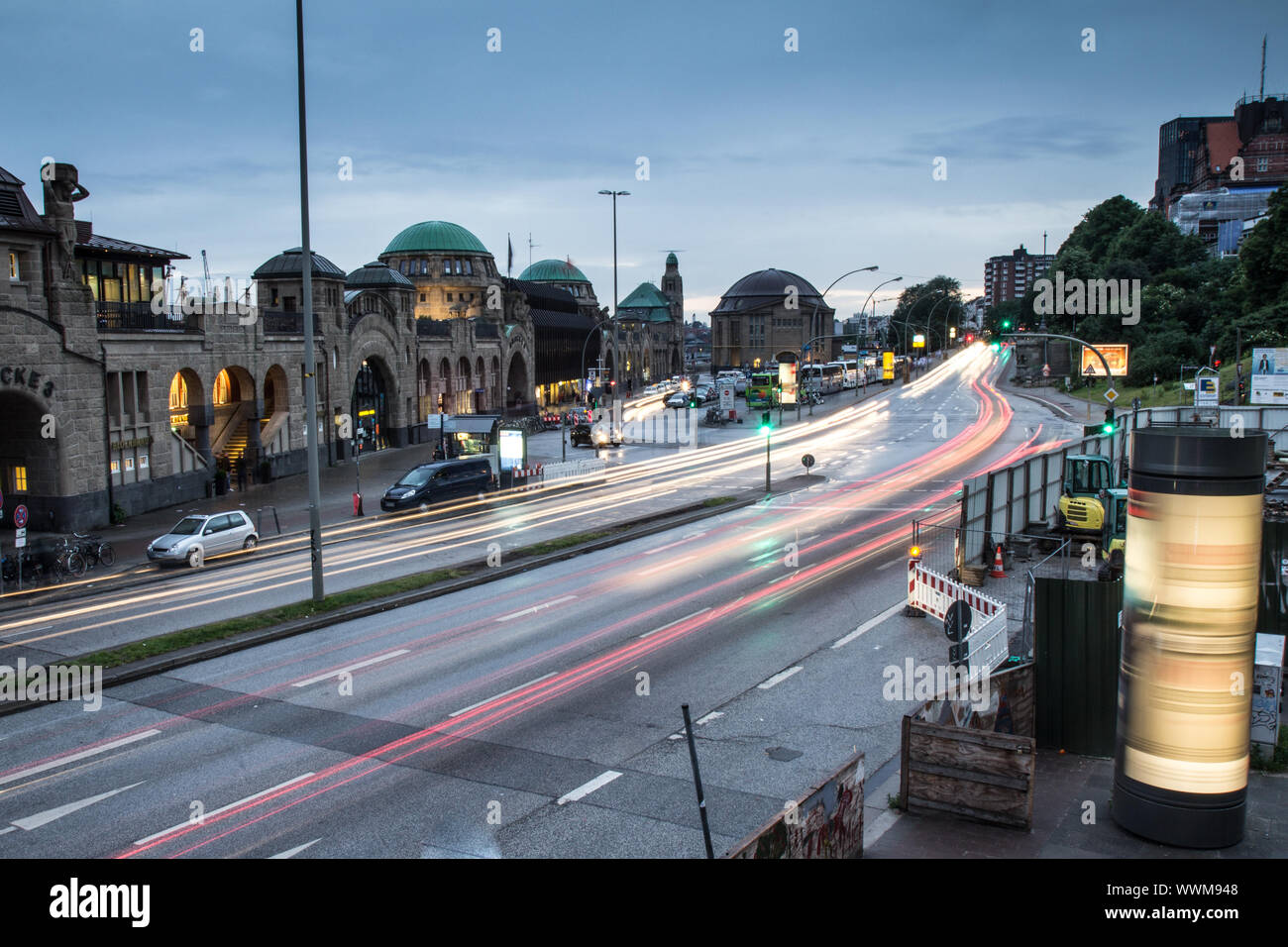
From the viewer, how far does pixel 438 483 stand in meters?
39.1

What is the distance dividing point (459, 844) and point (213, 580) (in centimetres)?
1814

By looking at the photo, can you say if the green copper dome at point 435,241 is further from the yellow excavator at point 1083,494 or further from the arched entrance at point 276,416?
the yellow excavator at point 1083,494

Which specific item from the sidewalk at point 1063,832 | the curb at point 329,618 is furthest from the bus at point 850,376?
the sidewalk at point 1063,832

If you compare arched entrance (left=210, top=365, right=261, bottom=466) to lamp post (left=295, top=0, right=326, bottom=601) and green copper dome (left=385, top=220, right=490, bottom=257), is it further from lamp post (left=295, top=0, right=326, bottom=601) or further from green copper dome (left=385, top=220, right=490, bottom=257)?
green copper dome (left=385, top=220, right=490, bottom=257)

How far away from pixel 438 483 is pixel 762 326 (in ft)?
491

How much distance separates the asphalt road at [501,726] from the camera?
11.5m

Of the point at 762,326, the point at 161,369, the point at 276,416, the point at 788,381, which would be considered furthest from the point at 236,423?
the point at 762,326

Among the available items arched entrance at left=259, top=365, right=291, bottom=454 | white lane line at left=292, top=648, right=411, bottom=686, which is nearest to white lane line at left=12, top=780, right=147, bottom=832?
white lane line at left=292, top=648, right=411, bottom=686

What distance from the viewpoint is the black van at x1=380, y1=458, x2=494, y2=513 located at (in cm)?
3791

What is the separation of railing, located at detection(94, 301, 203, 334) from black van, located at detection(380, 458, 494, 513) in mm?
10718

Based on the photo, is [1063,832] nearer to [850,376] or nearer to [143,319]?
[143,319]

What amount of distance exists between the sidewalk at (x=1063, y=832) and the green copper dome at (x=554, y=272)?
13467 centimetres
